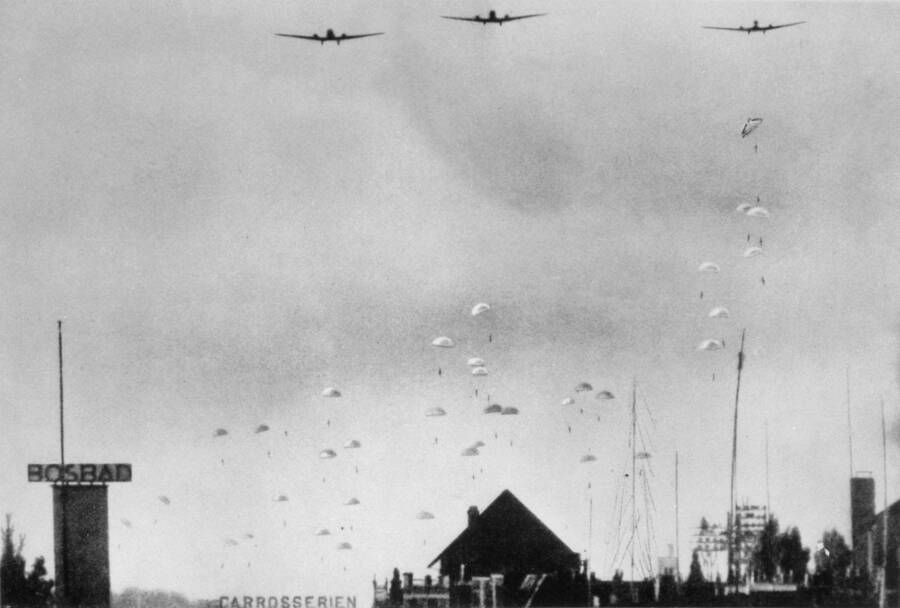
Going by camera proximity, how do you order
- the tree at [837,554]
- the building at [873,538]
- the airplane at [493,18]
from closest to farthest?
the airplane at [493,18], the building at [873,538], the tree at [837,554]

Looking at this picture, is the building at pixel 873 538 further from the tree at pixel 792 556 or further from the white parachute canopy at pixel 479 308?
the white parachute canopy at pixel 479 308

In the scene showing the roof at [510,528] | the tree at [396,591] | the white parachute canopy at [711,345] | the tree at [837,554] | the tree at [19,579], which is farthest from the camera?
the roof at [510,528]

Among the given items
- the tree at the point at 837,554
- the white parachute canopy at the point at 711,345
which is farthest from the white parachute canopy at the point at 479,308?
the tree at the point at 837,554

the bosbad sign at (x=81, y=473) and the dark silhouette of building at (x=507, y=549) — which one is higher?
the bosbad sign at (x=81, y=473)

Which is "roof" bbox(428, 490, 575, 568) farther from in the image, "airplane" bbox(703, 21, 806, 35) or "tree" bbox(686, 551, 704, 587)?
"airplane" bbox(703, 21, 806, 35)

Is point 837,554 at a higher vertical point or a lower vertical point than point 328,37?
lower

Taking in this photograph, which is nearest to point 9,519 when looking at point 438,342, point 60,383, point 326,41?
point 60,383

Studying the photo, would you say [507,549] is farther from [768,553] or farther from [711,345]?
[711,345]

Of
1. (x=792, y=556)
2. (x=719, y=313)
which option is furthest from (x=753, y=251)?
(x=792, y=556)
